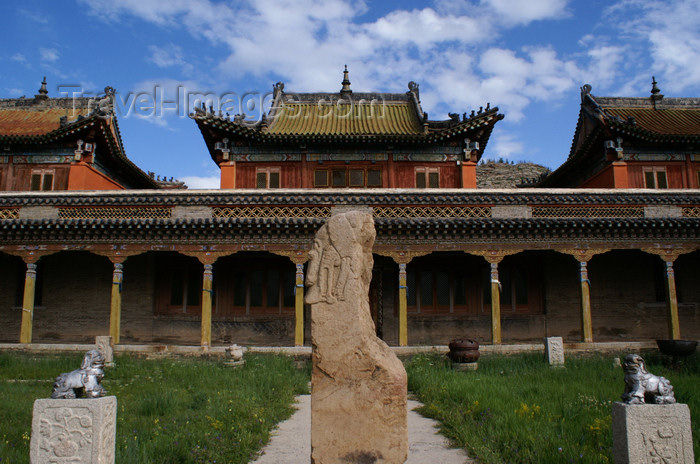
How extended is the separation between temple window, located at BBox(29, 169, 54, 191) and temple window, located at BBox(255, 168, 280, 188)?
7628 millimetres

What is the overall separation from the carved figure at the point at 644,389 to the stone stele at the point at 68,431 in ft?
15.6

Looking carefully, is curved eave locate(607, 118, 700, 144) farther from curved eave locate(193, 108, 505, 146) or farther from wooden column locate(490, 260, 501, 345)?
wooden column locate(490, 260, 501, 345)

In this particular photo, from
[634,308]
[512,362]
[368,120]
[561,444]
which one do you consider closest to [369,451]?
[561,444]

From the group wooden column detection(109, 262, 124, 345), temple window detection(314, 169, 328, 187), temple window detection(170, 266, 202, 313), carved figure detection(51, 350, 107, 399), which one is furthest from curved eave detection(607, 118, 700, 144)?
carved figure detection(51, 350, 107, 399)

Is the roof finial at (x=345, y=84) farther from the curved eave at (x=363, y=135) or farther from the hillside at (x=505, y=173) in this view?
the hillside at (x=505, y=173)

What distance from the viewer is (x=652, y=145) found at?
20391 mm

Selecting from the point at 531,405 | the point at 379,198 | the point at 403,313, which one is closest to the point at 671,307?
the point at 403,313

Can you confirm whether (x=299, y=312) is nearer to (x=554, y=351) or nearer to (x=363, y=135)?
(x=554, y=351)

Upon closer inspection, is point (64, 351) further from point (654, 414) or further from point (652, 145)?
point (652, 145)

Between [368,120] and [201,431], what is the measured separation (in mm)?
17416

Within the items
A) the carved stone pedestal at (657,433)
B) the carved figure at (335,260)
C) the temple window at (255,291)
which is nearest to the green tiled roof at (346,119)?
the temple window at (255,291)

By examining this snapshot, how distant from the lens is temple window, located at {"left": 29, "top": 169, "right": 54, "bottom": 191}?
2034 cm

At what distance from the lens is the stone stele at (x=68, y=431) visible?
4.93 m

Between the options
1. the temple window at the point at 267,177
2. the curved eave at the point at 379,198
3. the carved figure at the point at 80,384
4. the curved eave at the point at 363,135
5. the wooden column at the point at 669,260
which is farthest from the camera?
the temple window at the point at 267,177
